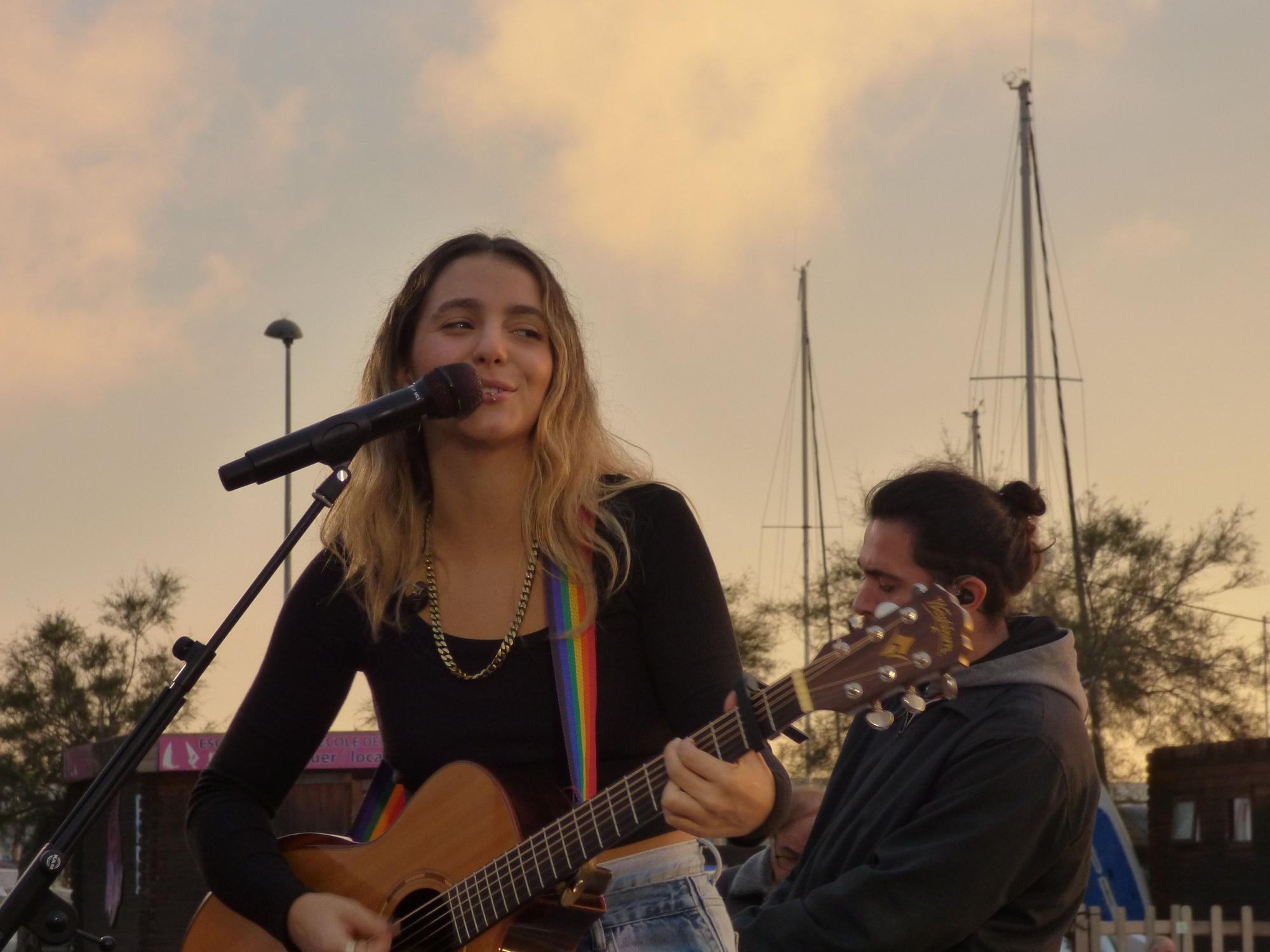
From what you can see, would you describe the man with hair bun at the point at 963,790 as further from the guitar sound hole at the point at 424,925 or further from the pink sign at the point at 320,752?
the pink sign at the point at 320,752

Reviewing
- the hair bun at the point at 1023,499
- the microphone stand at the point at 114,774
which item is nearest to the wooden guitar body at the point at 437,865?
the microphone stand at the point at 114,774

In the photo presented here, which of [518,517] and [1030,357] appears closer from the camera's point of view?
[518,517]

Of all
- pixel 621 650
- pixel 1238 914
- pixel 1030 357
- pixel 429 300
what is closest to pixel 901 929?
pixel 621 650

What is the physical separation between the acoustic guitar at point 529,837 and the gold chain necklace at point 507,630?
0.20 metres

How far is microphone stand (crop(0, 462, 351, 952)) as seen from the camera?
118 inches

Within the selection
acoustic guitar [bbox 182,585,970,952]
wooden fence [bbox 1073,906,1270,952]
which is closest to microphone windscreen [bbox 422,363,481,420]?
acoustic guitar [bbox 182,585,970,952]

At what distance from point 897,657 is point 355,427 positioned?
116 centimetres

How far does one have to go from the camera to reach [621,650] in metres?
3.08

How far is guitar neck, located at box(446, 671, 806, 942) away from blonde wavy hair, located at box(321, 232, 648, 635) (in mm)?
410

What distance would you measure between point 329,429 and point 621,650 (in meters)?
0.71

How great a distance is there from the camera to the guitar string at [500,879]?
274cm

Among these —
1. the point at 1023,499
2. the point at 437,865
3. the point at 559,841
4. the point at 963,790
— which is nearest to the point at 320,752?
the point at 1023,499

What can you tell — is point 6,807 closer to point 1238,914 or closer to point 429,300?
point 1238,914

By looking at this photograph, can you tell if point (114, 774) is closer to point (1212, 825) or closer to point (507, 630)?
point (507, 630)
